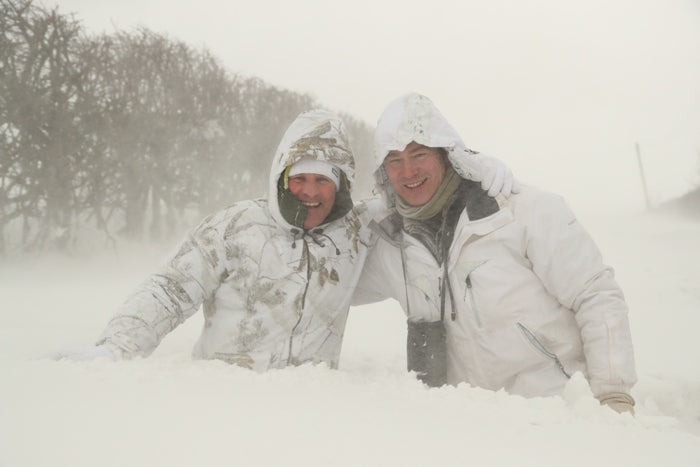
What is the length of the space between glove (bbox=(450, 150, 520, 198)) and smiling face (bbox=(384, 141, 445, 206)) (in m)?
0.08

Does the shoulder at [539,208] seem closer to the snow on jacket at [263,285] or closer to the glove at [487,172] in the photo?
the glove at [487,172]

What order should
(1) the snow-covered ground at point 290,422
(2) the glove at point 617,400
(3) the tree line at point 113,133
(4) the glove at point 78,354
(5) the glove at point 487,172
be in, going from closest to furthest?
1. (1) the snow-covered ground at point 290,422
2. (4) the glove at point 78,354
3. (2) the glove at point 617,400
4. (5) the glove at point 487,172
5. (3) the tree line at point 113,133

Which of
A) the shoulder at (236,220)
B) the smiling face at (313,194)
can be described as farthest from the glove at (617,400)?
the shoulder at (236,220)

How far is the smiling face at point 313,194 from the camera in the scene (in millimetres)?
2387

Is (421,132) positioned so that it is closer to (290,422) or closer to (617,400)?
(617,400)

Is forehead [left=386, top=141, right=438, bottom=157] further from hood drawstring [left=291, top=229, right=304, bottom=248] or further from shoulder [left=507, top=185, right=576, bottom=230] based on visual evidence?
hood drawstring [left=291, top=229, right=304, bottom=248]

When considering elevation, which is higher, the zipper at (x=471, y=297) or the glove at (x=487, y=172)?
the glove at (x=487, y=172)

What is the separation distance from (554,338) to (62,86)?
10882 mm

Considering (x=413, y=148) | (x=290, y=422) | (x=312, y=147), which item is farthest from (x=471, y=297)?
(x=290, y=422)

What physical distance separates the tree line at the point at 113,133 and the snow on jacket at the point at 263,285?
934 cm

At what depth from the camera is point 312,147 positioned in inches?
96.2

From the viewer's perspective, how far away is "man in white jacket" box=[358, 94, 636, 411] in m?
2.11

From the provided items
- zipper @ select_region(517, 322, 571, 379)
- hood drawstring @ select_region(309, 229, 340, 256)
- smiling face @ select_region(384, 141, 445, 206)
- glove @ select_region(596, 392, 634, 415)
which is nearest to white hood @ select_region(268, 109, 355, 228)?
hood drawstring @ select_region(309, 229, 340, 256)

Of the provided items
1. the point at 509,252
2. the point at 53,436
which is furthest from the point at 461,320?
the point at 53,436
